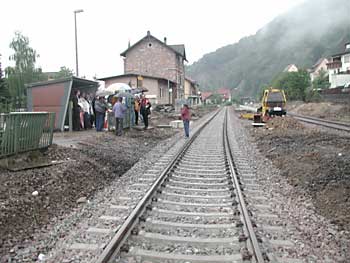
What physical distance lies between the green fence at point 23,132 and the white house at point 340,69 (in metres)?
72.3

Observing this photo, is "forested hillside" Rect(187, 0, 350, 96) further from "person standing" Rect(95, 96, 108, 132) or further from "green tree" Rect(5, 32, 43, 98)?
"person standing" Rect(95, 96, 108, 132)

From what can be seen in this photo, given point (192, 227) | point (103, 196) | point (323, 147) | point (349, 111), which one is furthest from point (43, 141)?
point (349, 111)

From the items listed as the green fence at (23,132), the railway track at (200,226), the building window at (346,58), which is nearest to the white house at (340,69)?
the building window at (346,58)

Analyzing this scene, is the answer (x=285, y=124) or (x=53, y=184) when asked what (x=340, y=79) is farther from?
(x=53, y=184)

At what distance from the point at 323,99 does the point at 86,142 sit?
51009 mm

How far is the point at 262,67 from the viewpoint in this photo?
178 metres

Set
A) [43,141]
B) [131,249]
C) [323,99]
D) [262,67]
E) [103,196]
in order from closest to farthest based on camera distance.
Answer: [131,249] → [103,196] → [43,141] → [323,99] → [262,67]

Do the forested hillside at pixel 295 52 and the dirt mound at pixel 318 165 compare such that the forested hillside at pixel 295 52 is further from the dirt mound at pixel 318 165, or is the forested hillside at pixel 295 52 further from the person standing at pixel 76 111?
the person standing at pixel 76 111

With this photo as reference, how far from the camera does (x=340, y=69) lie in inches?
3905

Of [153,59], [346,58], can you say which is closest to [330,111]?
[153,59]

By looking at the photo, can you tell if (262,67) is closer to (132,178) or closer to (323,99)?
(323,99)

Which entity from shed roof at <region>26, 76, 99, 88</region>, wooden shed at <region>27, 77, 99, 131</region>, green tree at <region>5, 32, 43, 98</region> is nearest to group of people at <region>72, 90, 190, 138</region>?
→ wooden shed at <region>27, 77, 99, 131</region>

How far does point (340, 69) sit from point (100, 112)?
303 feet

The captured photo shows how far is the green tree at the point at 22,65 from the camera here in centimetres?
7762
